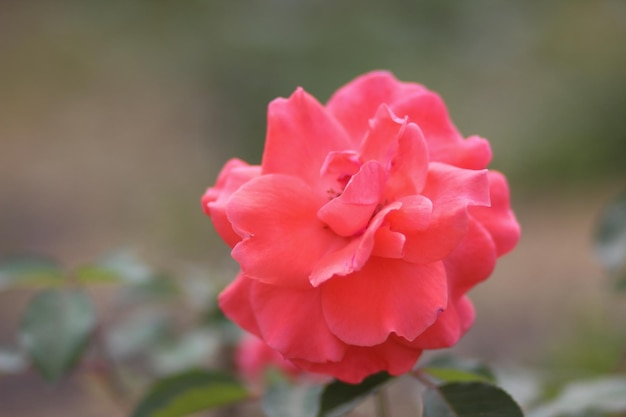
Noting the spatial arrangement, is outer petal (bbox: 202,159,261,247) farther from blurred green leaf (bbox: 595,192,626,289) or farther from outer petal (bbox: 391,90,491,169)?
blurred green leaf (bbox: 595,192,626,289)

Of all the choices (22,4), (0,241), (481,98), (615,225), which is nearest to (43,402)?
(0,241)

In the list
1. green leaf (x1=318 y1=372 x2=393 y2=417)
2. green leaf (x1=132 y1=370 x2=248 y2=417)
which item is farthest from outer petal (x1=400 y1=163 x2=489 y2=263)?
green leaf (x1=132 y1=370 x2=248 y2=417)

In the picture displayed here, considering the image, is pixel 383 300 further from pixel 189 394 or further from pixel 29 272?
pixel 29 272

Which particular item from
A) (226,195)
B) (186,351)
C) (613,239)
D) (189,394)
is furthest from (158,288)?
(613,239)

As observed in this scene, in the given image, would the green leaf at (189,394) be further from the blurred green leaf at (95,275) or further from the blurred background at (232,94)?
the blurred background at (232,94)

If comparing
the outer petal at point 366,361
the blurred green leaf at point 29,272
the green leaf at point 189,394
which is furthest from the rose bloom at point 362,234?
the blurred green leaf at point 29,272

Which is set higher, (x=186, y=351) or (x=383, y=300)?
(x=186, y=351)
